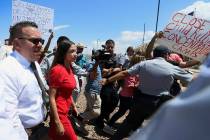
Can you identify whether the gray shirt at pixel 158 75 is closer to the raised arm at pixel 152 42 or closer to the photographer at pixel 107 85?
the raised arm at pixel 152 42

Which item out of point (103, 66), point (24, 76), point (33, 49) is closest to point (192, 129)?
point (24, 76)

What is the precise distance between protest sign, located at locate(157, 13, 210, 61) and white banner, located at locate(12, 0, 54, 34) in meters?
2.50

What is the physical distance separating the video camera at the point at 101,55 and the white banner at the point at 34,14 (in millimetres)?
1096

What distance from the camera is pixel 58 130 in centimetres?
406

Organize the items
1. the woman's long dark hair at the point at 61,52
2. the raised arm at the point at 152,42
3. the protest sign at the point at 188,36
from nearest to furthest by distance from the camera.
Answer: the woman's long dark hair at the point at 61,52 → the protest sign at the point at 188,36 → the raised arm at the point at 152,42

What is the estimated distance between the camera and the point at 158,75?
528cm

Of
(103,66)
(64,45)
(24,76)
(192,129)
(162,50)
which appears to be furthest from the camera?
(103,66)

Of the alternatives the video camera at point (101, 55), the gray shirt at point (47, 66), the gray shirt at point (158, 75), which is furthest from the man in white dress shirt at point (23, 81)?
the video camera at point (101, 55)

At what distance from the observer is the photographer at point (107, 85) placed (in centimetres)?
722

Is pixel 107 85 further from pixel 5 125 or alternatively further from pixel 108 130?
pixel 5 125

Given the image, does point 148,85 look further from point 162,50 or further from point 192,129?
point 192,129

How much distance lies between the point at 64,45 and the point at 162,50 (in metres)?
1.50

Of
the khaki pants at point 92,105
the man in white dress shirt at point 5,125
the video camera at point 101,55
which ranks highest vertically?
the man in white dress shirt at point 5,125

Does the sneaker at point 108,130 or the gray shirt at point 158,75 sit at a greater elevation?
the gray shirt at point 158,75
